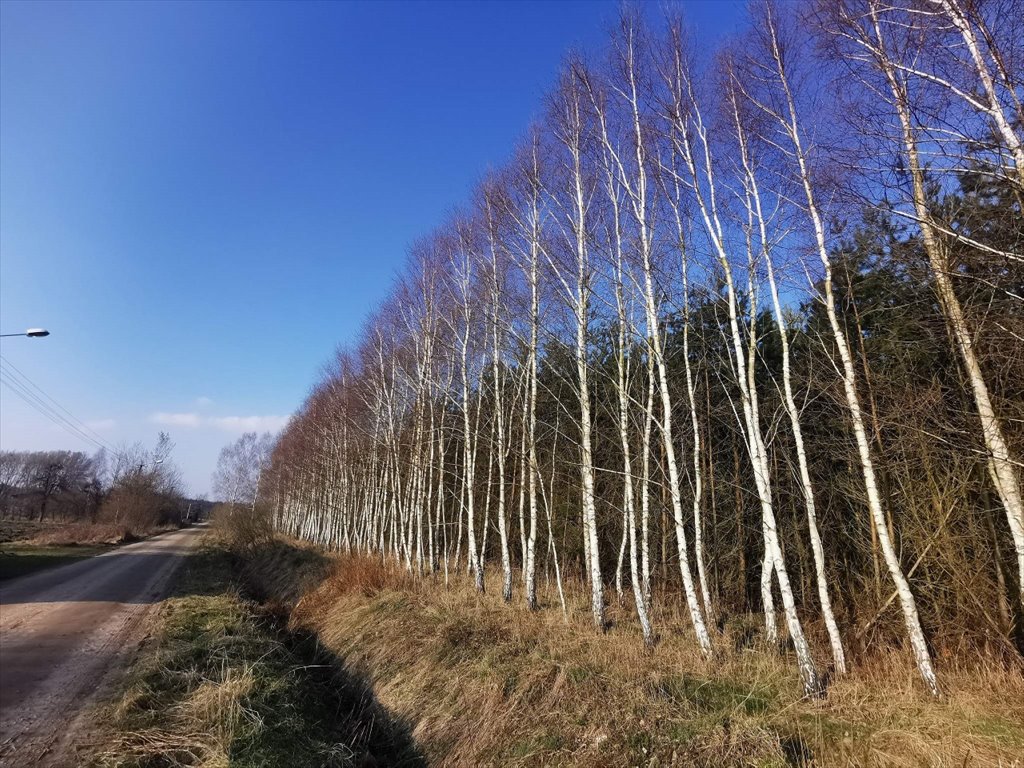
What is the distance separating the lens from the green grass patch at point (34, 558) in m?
16.6

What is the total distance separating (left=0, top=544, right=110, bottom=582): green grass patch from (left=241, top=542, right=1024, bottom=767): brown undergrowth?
45.1 ft

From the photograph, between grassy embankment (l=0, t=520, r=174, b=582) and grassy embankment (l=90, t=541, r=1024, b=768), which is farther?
grassy embankment (l=0, t=520, r=174, b=582)

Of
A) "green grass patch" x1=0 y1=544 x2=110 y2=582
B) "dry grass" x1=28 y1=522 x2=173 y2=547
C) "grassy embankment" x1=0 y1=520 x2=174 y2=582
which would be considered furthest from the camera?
"dry grass" x1=28 y1=522 x2=173 y2=547

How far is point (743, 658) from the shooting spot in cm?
757

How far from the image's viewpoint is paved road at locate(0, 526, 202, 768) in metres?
5.14

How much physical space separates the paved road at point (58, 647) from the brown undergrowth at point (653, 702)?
3704mm

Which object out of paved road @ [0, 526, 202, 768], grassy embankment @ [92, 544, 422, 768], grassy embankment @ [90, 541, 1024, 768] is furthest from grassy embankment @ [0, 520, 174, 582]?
grassy embankment @ [90, 541, 1024, 768]

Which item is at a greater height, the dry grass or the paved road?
the dry grass

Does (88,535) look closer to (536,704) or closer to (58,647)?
(58,647)

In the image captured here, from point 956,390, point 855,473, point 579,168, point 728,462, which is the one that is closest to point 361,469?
point 728,462

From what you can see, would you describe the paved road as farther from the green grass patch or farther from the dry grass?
the dry grass

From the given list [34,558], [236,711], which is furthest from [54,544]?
[236,711]

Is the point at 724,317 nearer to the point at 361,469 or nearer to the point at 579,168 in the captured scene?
the point at 579,168

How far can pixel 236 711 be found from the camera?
19.1 feet
